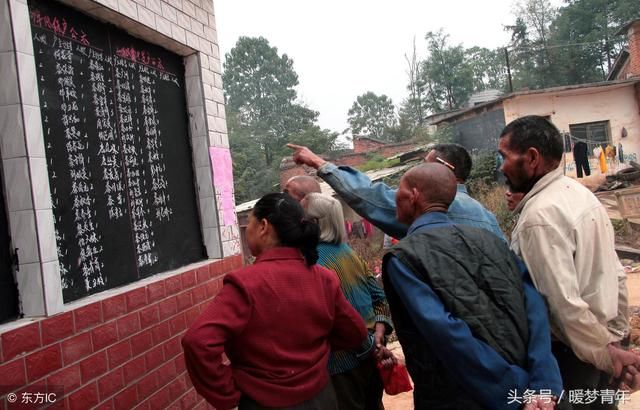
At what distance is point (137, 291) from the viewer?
2.84 metres

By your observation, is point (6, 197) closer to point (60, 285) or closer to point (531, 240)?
point (60, 285)

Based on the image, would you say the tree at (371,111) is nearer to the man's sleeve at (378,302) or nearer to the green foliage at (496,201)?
the green foliage at (496,201)

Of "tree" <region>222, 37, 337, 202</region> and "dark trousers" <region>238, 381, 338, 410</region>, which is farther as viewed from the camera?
"tree" <region>222, 37, 337, 202</region>

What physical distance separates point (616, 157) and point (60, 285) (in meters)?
19.9

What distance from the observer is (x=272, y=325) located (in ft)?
6.56

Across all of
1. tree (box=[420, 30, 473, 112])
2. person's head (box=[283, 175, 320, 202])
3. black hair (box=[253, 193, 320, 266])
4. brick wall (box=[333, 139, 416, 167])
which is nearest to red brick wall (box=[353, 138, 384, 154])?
brick wall (box=[333, 139, 416, 167])

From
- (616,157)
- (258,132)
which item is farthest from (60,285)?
(258,132)

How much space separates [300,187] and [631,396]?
3249 millimetres

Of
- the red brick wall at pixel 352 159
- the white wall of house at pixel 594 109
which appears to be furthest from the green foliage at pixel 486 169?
the red brick wall at pixel 352 159

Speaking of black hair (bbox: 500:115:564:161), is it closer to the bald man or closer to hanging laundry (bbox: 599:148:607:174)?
the bald man

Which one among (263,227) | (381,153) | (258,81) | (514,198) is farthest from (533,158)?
(258,81)

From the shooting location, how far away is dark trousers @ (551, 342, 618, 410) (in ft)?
7.47

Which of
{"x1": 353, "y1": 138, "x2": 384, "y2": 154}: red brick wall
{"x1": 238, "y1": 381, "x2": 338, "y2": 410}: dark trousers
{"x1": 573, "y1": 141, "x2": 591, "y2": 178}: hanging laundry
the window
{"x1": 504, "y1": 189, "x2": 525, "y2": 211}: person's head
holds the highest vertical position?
{"x1": 353, "y1": 138, "x2": 384, "y2": 154}: red brick wall

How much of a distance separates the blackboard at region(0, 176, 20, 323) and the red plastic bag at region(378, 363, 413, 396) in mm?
1802
